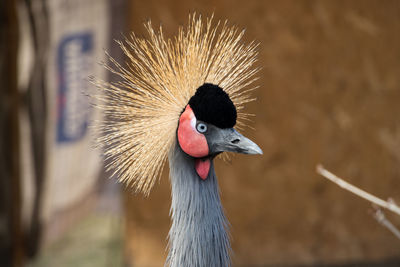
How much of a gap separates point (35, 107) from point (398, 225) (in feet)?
7.08

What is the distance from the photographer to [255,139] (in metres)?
3.54

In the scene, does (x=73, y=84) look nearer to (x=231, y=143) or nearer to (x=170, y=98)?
(x=170, y=98)

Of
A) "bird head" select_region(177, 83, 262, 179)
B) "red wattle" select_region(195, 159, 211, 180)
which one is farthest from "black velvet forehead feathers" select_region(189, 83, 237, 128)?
"red wattle" select_region(195, 159, 211, 180)

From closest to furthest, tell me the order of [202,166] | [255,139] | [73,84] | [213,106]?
[213,106] < [202,166] < [73,84] < [255,139]

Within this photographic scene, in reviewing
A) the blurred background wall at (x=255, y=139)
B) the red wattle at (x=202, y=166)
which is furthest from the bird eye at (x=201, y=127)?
the blurred background wall at (x=255, y=139)

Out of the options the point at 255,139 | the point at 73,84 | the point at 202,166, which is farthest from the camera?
the point at 255,139

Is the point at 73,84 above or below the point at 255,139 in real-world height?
above

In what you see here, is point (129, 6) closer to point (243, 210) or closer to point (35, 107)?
point (35, 107)

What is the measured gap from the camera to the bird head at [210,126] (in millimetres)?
1481

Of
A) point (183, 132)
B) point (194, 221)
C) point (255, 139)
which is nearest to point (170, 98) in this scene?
point (183, 132)

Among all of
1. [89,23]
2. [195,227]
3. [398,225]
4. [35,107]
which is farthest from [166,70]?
[398,225]

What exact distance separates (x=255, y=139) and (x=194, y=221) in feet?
6.57

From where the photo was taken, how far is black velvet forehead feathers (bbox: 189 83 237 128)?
4.83ft

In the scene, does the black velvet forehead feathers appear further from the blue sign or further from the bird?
the blue sign
